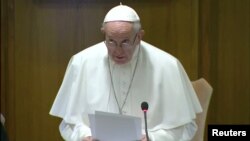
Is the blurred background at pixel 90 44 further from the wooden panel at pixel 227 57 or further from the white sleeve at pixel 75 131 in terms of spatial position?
the white sleeve at pixel 75 131

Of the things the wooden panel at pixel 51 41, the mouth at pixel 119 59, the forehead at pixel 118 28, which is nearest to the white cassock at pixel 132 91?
the mouth at pixel 119 59

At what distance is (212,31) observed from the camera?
4430 mm

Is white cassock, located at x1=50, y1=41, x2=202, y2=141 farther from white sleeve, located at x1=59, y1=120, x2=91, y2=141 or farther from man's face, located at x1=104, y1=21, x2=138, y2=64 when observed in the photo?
man's face, located at x1=104, y1=21, x2=138, y2=64

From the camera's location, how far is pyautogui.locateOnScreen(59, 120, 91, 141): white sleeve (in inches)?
105

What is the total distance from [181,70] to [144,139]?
0.66 m

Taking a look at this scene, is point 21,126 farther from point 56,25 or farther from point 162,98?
point 162,98

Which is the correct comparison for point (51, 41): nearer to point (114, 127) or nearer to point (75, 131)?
point (75, 131)

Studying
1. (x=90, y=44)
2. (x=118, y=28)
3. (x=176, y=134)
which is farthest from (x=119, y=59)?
(x=90, y=44)

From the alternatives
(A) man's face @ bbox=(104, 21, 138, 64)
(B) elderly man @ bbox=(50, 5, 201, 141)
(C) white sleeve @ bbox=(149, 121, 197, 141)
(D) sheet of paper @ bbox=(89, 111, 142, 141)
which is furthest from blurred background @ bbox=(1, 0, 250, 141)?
(D) sheet of paper @ bbox=(89, 111, 142, 141)

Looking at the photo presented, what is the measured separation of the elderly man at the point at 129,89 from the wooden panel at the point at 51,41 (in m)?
1.38

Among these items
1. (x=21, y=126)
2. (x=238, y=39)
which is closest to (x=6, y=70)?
(x=21, y=126)

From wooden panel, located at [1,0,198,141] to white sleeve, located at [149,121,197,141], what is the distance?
1.55 m

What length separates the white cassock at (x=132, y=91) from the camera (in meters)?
2.83

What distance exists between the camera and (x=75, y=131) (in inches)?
107
